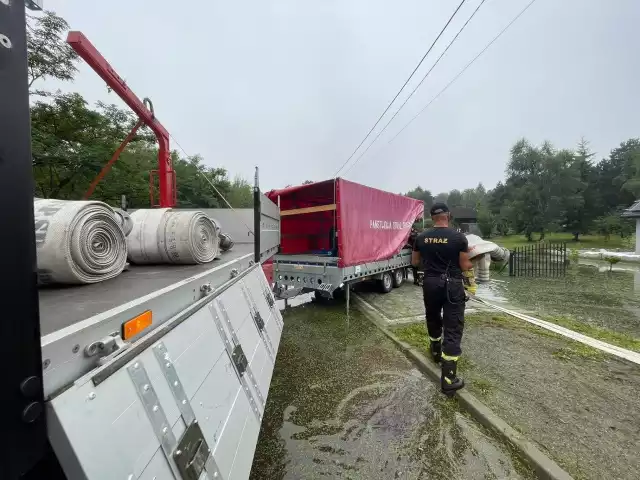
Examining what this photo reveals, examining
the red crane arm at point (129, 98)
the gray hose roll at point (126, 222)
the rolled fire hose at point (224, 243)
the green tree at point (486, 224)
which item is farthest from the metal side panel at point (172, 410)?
the green tree at point (486, 224)

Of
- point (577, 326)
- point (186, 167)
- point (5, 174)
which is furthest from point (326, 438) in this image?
point (186, 167)

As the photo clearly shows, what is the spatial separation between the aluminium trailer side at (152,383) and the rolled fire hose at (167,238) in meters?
0.51

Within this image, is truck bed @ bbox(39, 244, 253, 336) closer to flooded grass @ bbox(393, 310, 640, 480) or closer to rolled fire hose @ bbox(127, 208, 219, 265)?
rolled fire hose @ bbox(127, 208, 219, 265)

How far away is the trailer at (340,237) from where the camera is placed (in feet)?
21.3

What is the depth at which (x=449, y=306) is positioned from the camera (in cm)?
378

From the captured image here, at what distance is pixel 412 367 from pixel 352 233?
10.3 ft

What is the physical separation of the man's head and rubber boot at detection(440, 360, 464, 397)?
1767mm

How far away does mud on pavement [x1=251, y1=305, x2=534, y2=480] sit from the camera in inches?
100

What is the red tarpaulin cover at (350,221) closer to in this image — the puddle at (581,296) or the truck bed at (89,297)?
the puddle at (581,296)

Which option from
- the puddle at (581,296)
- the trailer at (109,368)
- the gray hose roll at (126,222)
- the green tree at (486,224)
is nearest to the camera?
the trailer at (109,368)

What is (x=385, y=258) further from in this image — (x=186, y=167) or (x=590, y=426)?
(x=186, y=167)

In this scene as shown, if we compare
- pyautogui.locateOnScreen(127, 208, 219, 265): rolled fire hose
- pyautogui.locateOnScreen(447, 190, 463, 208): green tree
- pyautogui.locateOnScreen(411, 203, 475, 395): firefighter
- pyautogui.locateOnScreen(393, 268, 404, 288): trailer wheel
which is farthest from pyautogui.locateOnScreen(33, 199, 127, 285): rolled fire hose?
pyautogui.locateOnScreen(447, 190, 463, 208): green tree

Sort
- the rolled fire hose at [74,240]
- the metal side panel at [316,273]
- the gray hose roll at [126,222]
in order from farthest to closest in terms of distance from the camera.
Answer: the metal side panel at [316,273]
the gray hose roll at [126,222]
the rolled fire hose at [74,240]

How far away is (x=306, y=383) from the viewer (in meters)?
4.00
